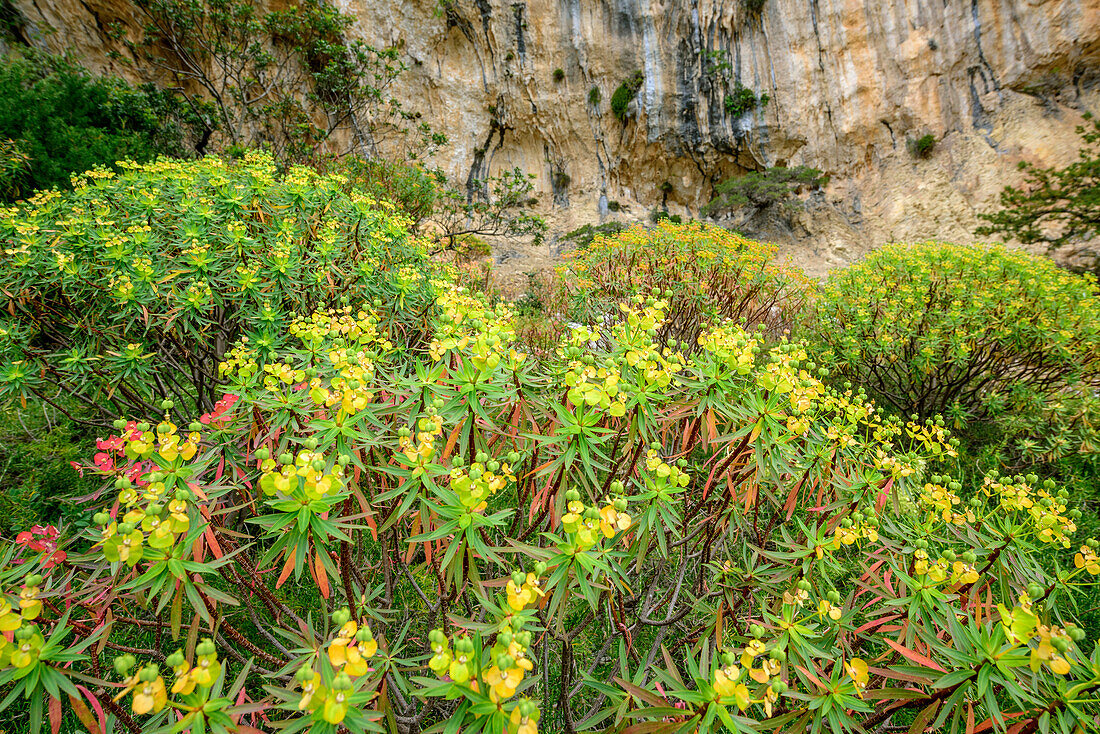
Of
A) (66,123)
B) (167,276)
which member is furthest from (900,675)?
(66,123)

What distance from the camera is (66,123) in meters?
6.20

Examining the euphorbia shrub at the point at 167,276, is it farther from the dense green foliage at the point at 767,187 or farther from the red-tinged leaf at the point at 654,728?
the dense green foliage at the point at 767,187

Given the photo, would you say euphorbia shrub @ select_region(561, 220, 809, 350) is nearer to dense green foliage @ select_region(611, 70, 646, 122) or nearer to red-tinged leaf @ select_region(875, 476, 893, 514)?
red-tinged leaf @ select_region(875, 476, 893, 514)

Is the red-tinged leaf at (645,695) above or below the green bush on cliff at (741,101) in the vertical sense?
below

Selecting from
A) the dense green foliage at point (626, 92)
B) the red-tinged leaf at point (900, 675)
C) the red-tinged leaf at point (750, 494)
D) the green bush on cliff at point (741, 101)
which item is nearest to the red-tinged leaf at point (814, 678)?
the red-tinged leaf at point (900, 675)

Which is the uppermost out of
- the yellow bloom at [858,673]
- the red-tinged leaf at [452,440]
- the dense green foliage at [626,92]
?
the dense green foliage at [626,92]

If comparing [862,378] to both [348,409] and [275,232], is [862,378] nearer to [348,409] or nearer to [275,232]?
[348,409]

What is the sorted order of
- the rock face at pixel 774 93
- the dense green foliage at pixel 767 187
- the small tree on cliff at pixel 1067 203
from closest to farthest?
the small tree on cliff at pixel 1067 203, the rock face at pixel 774 93, the dense green foliage at pixel 767 187

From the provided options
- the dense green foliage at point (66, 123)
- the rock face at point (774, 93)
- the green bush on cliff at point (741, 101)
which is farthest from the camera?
the green bush on cliff at point (741, 101)

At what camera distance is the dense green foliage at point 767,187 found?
15999 mm

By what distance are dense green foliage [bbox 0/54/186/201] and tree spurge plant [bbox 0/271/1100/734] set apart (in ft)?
17.2

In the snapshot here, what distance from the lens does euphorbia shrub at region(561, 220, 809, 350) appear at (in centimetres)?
425

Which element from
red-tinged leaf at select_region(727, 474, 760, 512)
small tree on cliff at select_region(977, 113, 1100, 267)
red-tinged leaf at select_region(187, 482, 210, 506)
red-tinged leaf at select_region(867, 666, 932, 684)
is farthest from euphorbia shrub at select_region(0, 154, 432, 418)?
small tree on cliff at select_region(977, 113, 1100, 267)

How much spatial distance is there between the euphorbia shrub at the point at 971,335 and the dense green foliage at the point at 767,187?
43.2 feet
